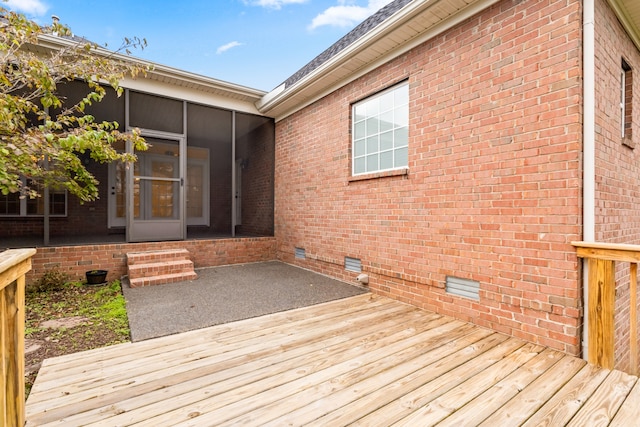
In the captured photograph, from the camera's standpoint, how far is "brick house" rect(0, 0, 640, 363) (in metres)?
2.41

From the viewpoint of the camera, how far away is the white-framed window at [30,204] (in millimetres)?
6402

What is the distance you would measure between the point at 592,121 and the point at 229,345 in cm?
347

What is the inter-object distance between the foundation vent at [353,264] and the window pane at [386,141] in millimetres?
1700

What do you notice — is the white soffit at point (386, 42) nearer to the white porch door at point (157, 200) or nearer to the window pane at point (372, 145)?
the window pane at point (372, 145)

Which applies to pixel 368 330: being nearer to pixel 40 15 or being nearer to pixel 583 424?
pixel 583 424

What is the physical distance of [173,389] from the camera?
185cm

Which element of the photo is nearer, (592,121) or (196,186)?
(592,121)

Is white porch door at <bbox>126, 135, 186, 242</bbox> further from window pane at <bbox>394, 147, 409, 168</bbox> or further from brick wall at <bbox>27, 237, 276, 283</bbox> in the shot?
window pane at <bbox>394, 147, 409, 168</bbox>

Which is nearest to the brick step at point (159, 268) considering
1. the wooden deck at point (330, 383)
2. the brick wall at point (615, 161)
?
the wooden deck at point (330, 383)

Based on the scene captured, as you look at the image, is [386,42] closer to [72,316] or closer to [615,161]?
[615,161]

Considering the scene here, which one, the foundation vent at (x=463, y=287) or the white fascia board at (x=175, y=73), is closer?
the foundation vent at (x=463, y=287)

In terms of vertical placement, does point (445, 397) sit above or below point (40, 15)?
below

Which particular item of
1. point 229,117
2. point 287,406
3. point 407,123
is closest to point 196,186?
point 229,117

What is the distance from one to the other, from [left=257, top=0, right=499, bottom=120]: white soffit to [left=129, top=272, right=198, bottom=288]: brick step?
3.61m
